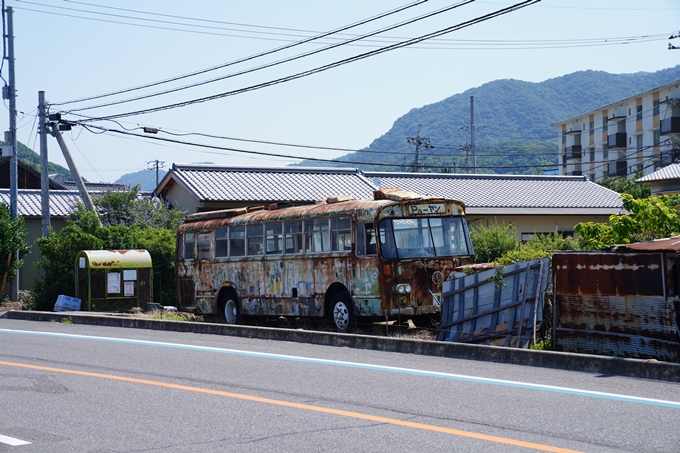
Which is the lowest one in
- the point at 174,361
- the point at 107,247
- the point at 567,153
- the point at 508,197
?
the point at 174,361

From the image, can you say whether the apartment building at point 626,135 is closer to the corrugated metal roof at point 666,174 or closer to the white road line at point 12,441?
the corrugated metal roof at point 666,174

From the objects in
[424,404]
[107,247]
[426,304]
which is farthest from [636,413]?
[107,247]

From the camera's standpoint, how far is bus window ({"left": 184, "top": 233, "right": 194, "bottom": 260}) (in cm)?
2297

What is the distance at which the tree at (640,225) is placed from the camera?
15.5m

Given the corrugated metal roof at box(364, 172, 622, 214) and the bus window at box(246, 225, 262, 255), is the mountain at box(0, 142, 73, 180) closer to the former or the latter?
the corrugated metal roof at box(364, 172, 622, 214)

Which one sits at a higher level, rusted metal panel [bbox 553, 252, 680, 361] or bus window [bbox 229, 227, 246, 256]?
bus window [bbox 229, 227, 246, 256]

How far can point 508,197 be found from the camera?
128 feet

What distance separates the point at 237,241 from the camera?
20953 mm

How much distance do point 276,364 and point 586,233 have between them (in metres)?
8.03

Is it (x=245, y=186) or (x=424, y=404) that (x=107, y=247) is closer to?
(x=245, y=186)

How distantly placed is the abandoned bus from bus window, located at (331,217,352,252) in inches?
0.9

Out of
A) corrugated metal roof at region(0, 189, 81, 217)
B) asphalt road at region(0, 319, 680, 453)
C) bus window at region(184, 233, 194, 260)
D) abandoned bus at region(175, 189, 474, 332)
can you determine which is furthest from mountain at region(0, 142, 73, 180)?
asphalt road at region(0, 319, 680, 453)

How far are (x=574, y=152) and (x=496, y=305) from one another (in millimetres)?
82229

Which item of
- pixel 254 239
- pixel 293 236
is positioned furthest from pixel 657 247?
pixel 254 239
